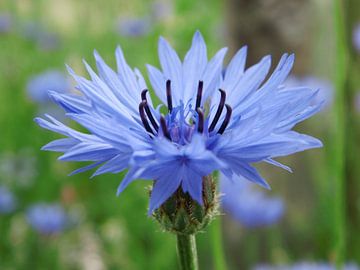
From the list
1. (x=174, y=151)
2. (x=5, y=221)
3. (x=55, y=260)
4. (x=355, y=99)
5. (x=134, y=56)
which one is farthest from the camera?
(x=134, y=56)

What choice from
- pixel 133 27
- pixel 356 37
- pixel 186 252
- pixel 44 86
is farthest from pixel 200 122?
pixel 133 27

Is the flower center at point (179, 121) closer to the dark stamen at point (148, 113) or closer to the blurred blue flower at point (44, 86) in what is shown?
the dark stamen at point (148, 113)

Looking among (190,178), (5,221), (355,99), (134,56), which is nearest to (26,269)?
(5,221)

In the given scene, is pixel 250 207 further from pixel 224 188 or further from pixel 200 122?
pixel 200 122

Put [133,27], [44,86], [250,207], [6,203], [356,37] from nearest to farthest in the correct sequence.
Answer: [250,207]
[356,37]
[6,203]
[44,86]
[133,27]

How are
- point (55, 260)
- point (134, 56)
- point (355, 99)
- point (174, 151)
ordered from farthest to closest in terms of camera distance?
point (134, 56) → point (355, 99) → point (55, 260) → point (174, 151)

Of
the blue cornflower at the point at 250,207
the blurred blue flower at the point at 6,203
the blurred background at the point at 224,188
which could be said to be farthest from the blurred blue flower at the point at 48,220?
the blue cornflower at the point at 250,207

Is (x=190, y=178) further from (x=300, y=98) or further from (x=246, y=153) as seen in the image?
(x=300, y=98)
